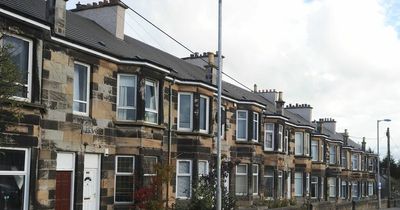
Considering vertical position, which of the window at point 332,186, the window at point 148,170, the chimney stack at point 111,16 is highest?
the chimney stack at point 111,16

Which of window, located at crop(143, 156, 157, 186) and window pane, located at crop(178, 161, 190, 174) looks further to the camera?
window pane, located at crop(178, 161, 190, 174)

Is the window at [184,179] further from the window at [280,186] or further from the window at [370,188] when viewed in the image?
the window at [370,188]

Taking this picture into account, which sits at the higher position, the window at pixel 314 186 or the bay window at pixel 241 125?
the bay window at pixel 241 125

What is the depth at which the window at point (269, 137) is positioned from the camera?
36.5 metres

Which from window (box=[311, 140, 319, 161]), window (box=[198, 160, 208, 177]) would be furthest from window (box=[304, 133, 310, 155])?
window (box=[198, 160, 208, 177])

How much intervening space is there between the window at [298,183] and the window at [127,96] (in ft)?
76.7

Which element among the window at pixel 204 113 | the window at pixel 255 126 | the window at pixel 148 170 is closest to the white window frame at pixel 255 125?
the window at pixel 255 126

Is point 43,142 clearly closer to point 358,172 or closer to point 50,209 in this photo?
point 50,209

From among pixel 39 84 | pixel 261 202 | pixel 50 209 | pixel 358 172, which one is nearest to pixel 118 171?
pixel 50 209

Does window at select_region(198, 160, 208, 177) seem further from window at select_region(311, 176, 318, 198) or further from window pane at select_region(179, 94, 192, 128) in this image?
window at select_region(311, 176, 318, 198)

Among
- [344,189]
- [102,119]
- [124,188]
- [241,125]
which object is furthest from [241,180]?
[344,189]

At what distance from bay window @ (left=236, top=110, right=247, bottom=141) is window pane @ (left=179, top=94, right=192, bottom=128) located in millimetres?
6886

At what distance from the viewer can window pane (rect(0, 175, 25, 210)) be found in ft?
52.1

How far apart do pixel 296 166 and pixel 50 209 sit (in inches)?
1086
